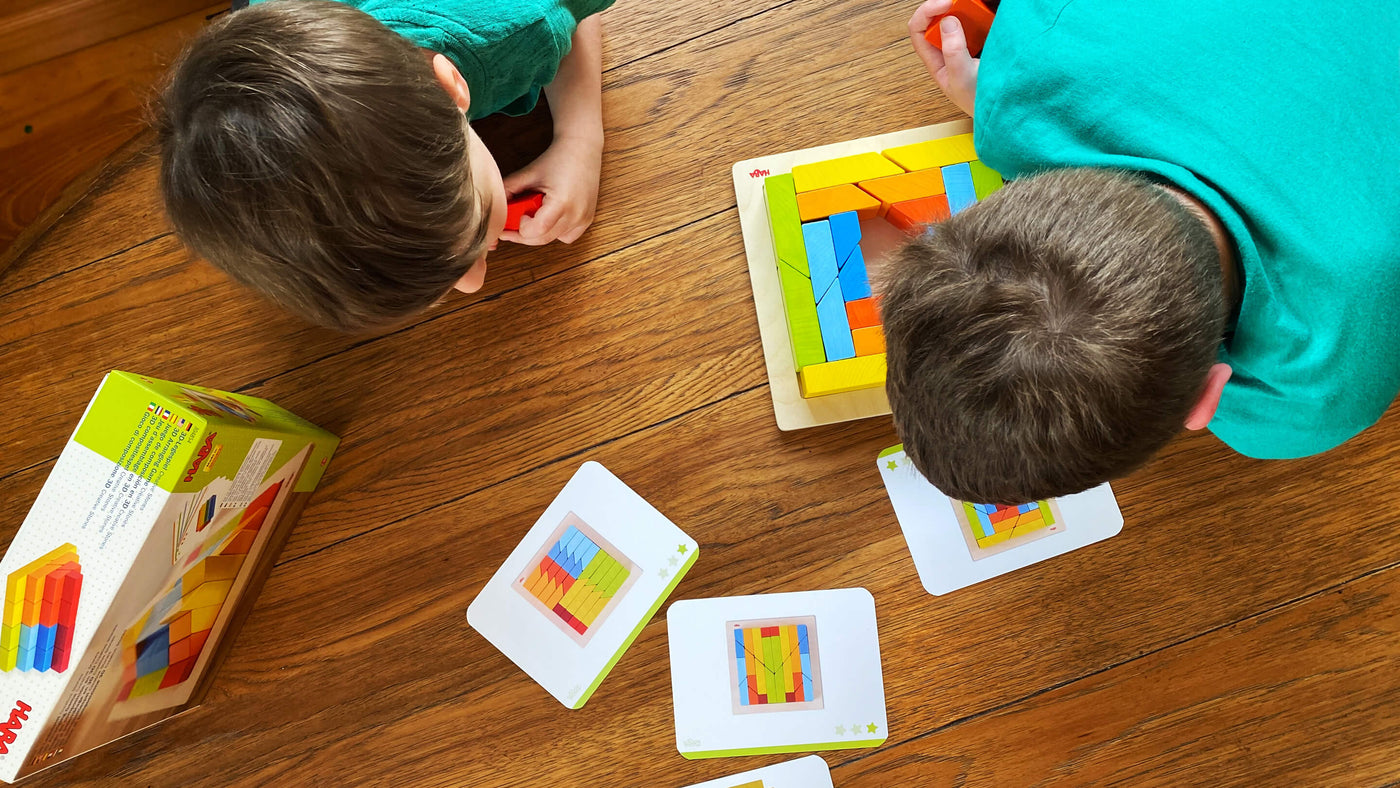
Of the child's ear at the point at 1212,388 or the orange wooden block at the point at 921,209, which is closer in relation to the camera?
the child's ear at the point at 1212,388

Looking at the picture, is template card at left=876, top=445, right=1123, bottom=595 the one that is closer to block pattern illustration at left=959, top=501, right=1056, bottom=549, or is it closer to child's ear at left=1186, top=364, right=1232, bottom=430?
block pattern illustration at left=959, top=501, right=1056, bottom=549

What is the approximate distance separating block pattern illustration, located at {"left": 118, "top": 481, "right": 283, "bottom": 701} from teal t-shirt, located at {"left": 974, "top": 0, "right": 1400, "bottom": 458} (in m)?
0.78

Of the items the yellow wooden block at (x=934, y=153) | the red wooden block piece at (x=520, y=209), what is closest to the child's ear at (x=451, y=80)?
the red wooden block piece at (x=520, y=209)

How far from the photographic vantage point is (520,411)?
2.88ft

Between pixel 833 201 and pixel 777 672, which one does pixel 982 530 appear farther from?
pixel 833 201

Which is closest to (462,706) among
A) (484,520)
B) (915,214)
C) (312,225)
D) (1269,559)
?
(484,520)

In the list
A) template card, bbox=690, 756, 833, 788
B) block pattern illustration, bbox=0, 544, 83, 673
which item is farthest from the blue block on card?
block pattern illustration, bbox=0, 544, 83, 673

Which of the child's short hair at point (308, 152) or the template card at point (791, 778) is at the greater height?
the child's short hair at point (308, 152)

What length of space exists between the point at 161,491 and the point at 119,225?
1.36 ft

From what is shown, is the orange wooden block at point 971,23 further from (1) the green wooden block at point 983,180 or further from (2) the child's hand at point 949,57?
(1) the green wooden block at point 983,180

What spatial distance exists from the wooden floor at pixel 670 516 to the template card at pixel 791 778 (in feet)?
0.05

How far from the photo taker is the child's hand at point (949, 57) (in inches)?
32.0

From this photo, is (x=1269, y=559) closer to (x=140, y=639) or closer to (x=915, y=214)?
(x=915, y=214)

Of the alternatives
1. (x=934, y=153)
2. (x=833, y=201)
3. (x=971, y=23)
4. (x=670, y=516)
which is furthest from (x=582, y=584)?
(x=971, y=23)
